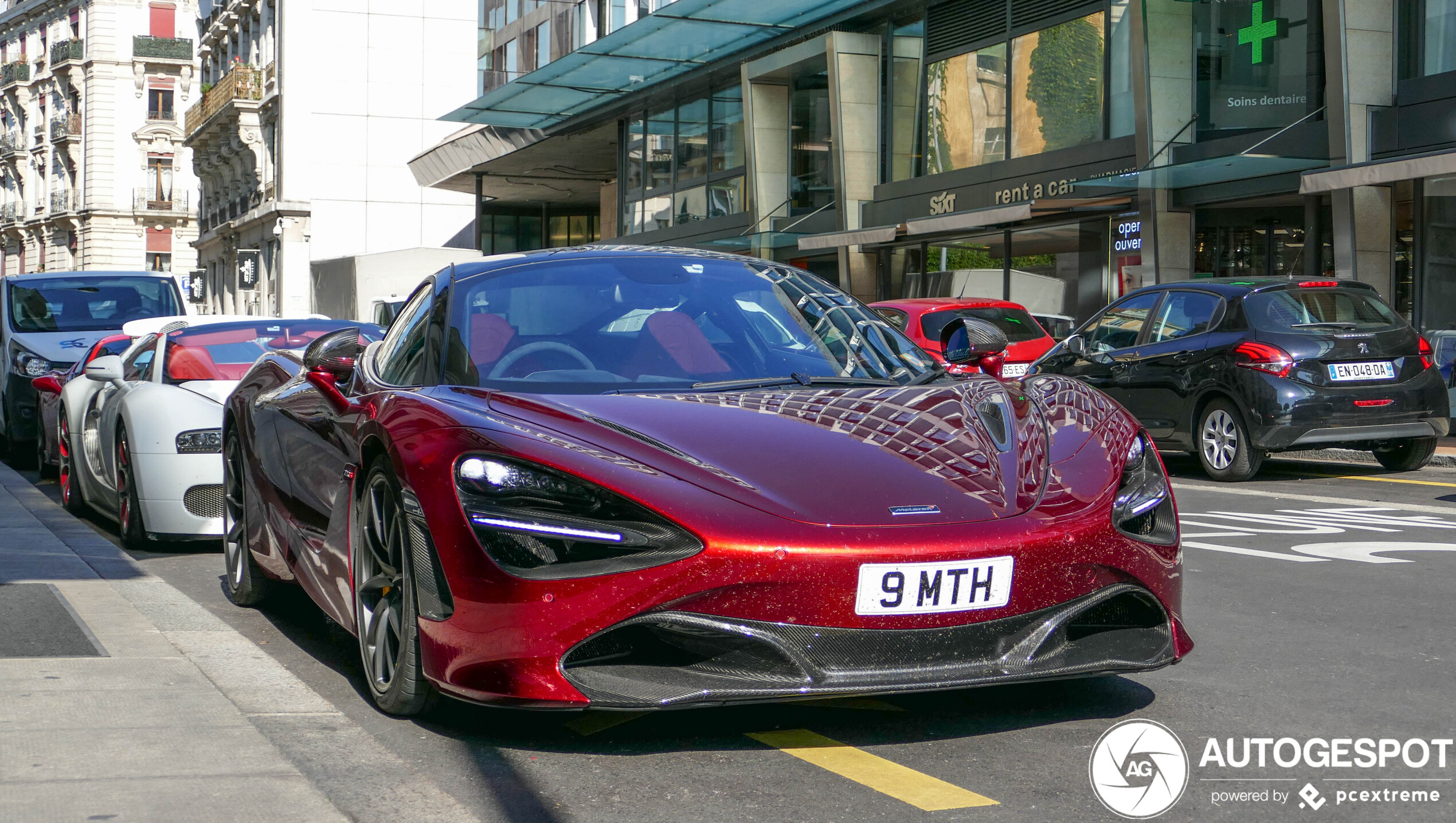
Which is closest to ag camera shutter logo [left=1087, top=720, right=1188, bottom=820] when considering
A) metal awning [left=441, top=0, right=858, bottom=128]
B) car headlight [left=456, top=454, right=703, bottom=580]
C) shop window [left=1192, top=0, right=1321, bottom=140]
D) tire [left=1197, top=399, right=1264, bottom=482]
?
car headlight [left=456, top=454, right=703, bottom=580]

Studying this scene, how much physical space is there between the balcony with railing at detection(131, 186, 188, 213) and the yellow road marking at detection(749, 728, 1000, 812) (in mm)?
82927

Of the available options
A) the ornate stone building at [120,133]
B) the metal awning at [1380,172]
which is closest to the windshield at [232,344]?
the metal awning at [1380,172]

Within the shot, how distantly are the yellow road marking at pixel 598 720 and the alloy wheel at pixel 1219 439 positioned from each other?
8249 mm

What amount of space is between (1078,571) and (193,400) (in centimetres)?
579

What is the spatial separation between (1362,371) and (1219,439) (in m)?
1.11

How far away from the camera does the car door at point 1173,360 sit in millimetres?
11695

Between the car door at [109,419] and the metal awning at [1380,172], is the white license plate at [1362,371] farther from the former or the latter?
the car door at [109,419]

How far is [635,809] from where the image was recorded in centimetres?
330

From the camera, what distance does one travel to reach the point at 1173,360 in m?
12.0

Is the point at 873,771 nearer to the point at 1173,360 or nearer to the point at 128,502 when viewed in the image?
the point at 128,502

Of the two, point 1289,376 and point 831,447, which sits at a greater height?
point 1289,376

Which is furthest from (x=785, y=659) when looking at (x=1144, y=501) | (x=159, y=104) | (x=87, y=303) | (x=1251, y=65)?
(x=159, y=104)

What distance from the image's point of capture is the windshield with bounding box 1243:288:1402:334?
36.8 ft

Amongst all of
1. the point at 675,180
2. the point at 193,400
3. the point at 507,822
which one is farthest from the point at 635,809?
the point at 675,180
